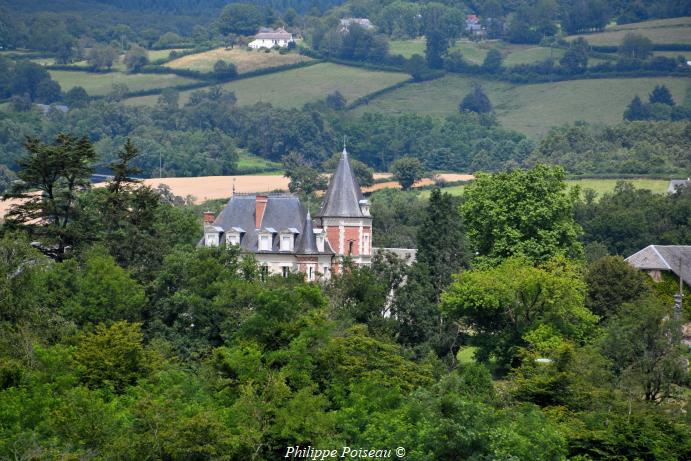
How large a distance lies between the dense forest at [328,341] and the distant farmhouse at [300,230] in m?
2.32

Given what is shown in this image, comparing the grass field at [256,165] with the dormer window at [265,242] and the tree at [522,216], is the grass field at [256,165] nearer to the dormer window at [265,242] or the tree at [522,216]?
the dormer window at [265,242]

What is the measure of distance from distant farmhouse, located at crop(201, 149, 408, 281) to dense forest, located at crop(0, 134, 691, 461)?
7.62 feet

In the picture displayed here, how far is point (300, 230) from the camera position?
88125 millimetres

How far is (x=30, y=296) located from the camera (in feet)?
212

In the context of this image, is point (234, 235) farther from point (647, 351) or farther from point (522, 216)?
point (647, 351)

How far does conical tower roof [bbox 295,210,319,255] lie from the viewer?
286 feet

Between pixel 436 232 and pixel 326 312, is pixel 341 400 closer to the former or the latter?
pixel 326 312

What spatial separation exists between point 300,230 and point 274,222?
4.72 feet

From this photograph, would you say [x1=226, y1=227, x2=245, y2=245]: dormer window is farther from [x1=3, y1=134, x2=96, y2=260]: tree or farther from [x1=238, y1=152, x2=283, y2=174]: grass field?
[x1=238, y1=152, x2=283, y2=174]: grass field

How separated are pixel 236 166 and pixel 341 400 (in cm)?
13467

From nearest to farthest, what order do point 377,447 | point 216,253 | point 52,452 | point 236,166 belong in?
point 52,452 → point 377,447 → point 216,253 → point 236,166

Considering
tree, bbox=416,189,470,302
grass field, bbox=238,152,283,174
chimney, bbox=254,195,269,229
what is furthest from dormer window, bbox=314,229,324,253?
grass field, bbox=238,152,283,174

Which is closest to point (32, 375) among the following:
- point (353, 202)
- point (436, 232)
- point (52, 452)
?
point (52, 452)

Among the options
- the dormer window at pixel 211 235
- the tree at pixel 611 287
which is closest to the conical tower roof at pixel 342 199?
the dormer window at pixel 211 235
